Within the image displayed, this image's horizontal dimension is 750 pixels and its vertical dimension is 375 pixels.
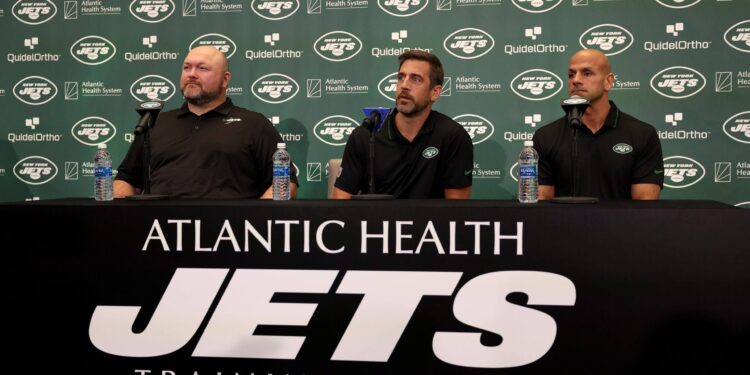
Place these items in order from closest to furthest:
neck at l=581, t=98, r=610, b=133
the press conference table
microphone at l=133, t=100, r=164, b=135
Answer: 1. the press conference table
2. microphone at l=133, t=100, r=164, b=135
3. neck at l=581, t=98, r=610, b=133

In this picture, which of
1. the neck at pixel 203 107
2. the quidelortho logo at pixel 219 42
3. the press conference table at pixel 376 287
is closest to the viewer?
the press conference table at pixel 376 287

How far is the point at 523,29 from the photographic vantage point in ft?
14.8

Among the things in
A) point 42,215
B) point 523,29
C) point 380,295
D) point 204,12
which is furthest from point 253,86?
point 380,295

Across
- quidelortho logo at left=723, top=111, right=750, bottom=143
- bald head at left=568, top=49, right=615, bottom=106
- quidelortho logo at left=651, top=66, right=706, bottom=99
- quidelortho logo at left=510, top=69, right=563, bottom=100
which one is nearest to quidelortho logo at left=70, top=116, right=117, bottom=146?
quidelortho logo at left=510, top=69, right=563, bottom=100

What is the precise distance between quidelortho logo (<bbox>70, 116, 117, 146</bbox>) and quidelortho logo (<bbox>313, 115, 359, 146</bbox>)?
1.43m

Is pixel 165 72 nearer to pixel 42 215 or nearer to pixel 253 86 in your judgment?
pixel 253 86

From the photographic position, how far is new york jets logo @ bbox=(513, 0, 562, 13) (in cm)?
448

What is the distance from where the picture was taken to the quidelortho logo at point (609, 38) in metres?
4.42

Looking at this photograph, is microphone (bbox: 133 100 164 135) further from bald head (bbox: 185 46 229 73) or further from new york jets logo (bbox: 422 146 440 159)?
new york jets logo (bbox: 422 146 440 159)

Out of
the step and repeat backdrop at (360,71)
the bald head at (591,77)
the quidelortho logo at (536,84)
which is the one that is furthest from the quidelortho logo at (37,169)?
the bald head at (591,77)

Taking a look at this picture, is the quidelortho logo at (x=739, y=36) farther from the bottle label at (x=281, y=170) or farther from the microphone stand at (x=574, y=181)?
the bottle label at (x=281, y=170)

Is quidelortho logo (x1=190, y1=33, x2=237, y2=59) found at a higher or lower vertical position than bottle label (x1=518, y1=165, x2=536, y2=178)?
higher

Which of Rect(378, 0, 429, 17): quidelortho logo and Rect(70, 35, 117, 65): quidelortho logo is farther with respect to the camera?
Rect(70, 35, 117, 65): quidelortho logo

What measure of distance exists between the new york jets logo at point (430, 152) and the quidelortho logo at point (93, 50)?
2.51 metres
